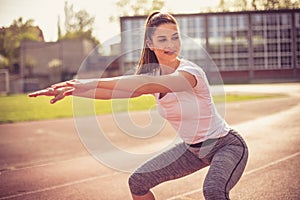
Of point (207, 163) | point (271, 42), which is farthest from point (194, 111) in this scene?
point (271, 42)

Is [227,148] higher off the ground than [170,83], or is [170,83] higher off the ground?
[170,83]

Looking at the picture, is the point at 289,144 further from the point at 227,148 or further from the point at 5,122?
the point at 5,122

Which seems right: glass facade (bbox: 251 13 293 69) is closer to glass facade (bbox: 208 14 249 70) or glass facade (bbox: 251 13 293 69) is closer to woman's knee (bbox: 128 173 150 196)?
glass facade (bbox: 208 14 249 70)

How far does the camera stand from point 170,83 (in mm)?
2775

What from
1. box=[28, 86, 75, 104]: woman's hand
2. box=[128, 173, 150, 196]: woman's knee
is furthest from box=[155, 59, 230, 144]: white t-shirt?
box=[28, 86, 75, 104]: woman's hand

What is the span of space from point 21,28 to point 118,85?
2.30 meters

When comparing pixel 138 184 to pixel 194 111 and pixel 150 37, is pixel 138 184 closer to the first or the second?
pixel 194 111

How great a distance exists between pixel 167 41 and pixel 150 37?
0.18 m

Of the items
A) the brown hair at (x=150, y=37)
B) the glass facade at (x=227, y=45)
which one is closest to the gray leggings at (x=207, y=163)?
the brown hair at (x=150, y=37)

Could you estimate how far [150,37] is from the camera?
3.25 metres

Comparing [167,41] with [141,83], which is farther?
[167,41]

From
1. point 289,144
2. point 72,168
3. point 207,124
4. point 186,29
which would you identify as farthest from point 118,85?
point 186,29

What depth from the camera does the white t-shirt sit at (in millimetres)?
2984

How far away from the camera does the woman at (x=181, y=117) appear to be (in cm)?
281
